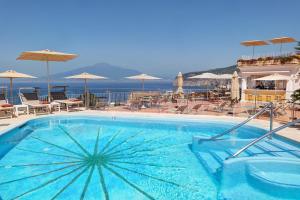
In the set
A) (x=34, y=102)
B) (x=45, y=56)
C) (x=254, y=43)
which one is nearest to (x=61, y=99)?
(x=34, y=102)

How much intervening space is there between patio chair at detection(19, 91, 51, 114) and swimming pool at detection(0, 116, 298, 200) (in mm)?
993

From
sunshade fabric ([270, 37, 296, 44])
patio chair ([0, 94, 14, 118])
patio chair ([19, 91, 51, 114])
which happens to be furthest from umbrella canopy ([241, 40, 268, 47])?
patio chair ([0, 94, 14, 118])

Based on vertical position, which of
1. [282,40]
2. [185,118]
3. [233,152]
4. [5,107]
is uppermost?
[282,40]

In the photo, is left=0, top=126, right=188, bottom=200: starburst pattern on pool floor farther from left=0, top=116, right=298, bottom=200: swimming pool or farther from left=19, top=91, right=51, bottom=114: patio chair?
left=19, top=91, right=51, bottom=114: patio chair

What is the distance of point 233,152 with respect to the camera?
5898 mm

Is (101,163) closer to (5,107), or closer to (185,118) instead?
(185,118)

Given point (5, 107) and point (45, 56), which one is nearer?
point (5, 107)

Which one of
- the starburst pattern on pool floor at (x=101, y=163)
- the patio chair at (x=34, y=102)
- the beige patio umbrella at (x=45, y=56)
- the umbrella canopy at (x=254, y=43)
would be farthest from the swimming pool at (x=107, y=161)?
the umbrella canopy at (x=254, y=43)

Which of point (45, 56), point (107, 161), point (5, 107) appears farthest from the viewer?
point (45, 56)

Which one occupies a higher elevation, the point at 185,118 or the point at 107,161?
the point at 185,118

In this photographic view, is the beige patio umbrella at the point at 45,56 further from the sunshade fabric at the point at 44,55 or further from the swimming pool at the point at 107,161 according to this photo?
the swimming pool at the point at 107,161

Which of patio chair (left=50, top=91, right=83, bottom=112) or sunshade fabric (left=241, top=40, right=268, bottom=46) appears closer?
patio chair (left=50, top=91, right=83, bottom=112)

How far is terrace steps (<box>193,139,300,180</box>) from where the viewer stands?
5167 millimetres

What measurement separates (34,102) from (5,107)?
153 cm
